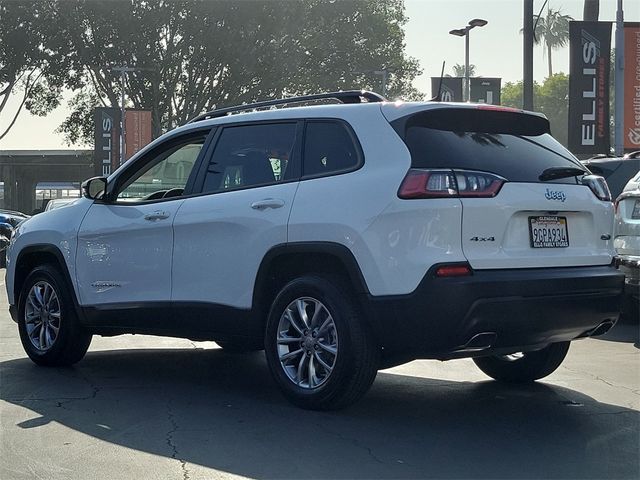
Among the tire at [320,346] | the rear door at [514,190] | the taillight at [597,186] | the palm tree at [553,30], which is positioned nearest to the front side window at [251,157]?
the tire at [320,346]

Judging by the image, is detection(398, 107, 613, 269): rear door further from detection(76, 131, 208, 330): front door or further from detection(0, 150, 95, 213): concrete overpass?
detection(0, 150, 95, 213): concrete overpass

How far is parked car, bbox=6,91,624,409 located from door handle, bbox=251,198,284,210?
0.04 feet

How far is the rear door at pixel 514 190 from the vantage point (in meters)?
5.32

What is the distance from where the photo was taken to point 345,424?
18.0ft

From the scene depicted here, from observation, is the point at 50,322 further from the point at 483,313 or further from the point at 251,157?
the point at 483,313

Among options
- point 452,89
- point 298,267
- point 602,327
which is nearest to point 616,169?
point 602,327

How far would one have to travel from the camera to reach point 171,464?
4.71 m

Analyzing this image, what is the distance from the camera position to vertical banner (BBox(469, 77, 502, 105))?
91.8 feet

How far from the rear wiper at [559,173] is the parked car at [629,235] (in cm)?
312

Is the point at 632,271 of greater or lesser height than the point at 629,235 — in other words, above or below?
below

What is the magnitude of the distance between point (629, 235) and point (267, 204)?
435 centimetres

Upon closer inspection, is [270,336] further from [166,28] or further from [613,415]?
[166,28]

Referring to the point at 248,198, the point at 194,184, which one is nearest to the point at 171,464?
the point at 248,198

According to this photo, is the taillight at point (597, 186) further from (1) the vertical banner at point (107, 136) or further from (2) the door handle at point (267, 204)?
(1) the vertical banner at point (107, 136)
